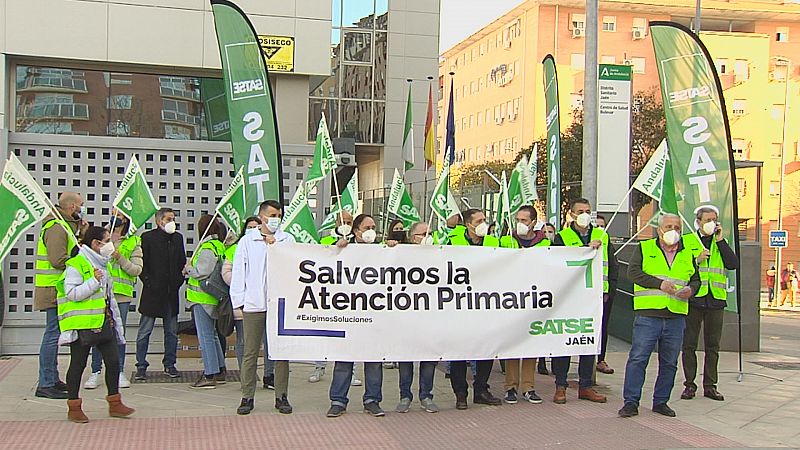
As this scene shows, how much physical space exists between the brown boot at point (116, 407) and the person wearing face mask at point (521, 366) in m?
3.63

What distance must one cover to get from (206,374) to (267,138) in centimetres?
315

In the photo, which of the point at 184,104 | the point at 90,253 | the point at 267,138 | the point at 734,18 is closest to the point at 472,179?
the point at 734,18

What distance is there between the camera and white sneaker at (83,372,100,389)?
29.8ft

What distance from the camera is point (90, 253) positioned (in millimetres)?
7625

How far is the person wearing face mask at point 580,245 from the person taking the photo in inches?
350

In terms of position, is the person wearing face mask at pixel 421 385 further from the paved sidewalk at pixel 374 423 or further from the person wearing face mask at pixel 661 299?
the person wearing face mask at pixel 661 299

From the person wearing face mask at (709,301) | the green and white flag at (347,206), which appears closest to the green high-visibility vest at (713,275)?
the person wearing face mask at (709,301)

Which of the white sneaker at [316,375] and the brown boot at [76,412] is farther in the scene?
the white sneaker at [316,375]

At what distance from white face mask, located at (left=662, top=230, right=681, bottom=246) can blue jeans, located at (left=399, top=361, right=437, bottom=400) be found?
2437 mm

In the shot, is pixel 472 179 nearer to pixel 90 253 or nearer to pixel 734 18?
pixel 734 18

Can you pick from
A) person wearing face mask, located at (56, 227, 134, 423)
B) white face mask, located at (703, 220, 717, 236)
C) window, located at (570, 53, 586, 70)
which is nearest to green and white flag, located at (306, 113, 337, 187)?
person wearing face mask, located at (56, 227, 134, 423)

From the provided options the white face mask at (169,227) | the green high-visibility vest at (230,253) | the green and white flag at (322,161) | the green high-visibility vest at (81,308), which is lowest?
the green high-visibility vest at (81,308)

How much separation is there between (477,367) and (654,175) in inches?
106

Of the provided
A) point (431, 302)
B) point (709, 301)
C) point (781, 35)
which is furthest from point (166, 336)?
point (781, 35)
